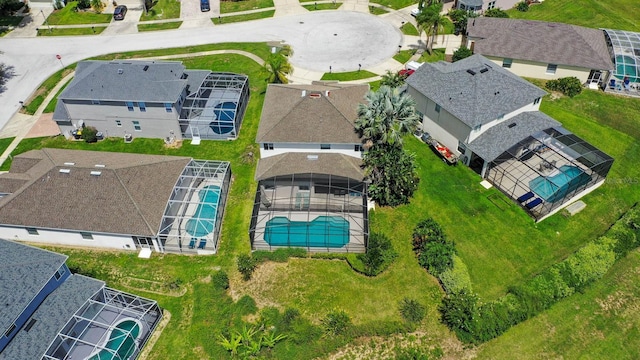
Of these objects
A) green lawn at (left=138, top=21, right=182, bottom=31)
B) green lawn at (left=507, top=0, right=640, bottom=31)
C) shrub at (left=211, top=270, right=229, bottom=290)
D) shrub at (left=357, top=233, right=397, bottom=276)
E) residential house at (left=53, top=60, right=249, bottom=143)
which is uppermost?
green lawn at (left=507, top=0, right=640, bottom=31)

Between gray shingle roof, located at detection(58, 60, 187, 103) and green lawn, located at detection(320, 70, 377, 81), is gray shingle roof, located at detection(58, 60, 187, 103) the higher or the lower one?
the higher one

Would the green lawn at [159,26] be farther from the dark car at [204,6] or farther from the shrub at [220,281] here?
the shrub at [220,281]

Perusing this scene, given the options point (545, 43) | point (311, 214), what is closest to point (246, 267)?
point (311, 214)

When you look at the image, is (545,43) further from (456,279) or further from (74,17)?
(74,17)

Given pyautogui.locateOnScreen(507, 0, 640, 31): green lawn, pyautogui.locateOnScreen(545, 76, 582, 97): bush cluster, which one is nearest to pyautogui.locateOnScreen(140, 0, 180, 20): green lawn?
pyautogui.locateOnScreen(507, 0, 640, 31): green lawn

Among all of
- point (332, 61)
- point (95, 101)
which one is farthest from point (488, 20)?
point (95, 101)

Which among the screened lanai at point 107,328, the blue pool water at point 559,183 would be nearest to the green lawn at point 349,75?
the blue pool water at point 559,183

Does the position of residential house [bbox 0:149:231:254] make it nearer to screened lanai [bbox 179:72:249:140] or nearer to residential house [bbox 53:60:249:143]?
residential house [bbox 53:60:249:143]
